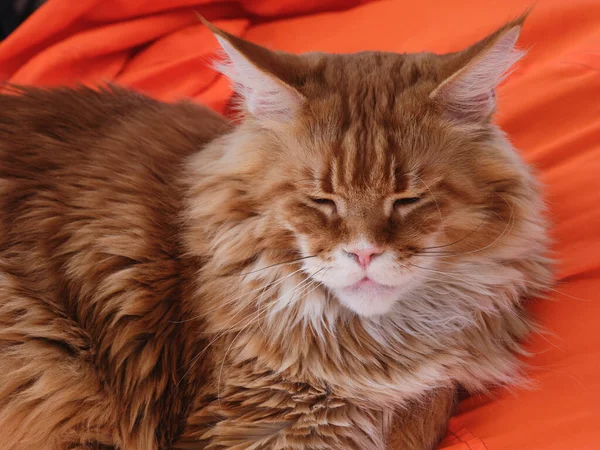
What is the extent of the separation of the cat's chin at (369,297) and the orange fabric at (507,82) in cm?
33

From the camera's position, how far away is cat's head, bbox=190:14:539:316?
1.23m

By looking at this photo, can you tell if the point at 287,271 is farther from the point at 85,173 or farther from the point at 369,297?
the point at 85,173

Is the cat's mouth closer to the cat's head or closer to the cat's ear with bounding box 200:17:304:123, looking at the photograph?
the cat's head

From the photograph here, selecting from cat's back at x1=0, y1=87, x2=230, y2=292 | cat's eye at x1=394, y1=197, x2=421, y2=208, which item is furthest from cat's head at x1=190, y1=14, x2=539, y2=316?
cat's back at x1=0, y1=87, x2=230, y2=292

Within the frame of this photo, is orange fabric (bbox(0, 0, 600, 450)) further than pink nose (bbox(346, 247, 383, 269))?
Yes

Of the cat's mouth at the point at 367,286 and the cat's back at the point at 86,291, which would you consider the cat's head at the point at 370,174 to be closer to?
the cat's mouth at the point at 367,286

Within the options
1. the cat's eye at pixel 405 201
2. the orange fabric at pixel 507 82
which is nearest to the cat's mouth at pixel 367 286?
the cat's eye at pixel 405 201

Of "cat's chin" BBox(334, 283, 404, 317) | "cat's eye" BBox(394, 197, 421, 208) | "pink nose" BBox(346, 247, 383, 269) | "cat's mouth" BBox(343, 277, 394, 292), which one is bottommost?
"cat's chin" BBox(334, 283, 404, 317)

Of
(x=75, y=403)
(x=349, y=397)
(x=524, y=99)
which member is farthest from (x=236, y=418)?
(x=524, y=99)

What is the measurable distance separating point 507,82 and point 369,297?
112cm

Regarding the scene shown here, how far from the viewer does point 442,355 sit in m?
1.38

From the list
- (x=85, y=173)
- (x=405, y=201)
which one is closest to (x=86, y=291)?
(x=85, y=173)

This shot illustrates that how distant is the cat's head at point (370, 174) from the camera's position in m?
1.23

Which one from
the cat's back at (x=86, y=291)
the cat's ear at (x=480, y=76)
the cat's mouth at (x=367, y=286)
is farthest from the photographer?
the cat's back at (x=86, y=291)
